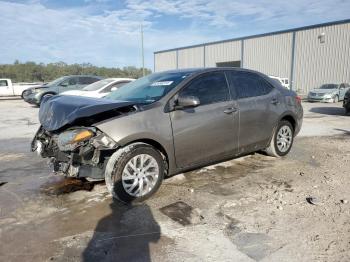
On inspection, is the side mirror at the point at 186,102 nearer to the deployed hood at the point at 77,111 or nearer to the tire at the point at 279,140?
the deployed hood at the point at 77,111

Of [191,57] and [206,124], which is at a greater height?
[191,57]

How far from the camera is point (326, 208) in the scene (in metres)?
3.78

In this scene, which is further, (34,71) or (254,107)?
(34,71)

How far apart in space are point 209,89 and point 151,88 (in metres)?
0.87

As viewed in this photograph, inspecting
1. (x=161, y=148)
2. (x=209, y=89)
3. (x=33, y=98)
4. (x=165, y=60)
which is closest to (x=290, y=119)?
(x=209, y=89)

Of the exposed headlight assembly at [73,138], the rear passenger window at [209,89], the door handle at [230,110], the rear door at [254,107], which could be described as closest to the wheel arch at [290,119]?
the rear door at [254,107]

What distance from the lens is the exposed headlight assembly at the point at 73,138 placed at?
145 inches

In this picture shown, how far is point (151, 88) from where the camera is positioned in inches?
187

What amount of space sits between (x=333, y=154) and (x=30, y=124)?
9588mm

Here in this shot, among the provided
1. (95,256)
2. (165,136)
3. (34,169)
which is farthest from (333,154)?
(34,169)

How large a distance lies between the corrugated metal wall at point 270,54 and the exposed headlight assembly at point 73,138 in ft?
96.9

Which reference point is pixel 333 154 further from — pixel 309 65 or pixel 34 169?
pixel 309 65

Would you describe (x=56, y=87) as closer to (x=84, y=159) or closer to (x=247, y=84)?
(x=247, y=84)

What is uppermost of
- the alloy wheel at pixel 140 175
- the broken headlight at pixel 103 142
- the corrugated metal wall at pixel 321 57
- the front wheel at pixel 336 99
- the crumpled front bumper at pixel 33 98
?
the corrugated metal wall at pixel 321 57
